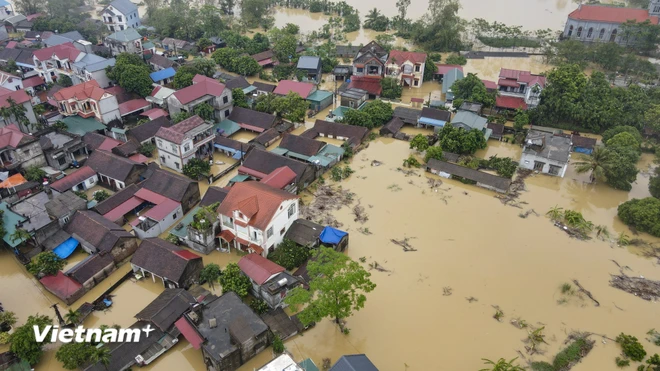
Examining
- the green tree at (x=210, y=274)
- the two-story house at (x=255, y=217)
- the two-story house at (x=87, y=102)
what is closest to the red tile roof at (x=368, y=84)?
the two-story house at (x=255, y=217)

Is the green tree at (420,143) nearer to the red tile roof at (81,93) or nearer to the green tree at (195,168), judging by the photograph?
the green tree at (195,168)

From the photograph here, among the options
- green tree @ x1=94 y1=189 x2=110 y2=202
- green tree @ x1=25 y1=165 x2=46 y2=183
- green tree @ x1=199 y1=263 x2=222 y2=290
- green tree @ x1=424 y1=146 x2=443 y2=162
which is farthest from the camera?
green tree @ x1=424 y1=146 x2=443 y2=162

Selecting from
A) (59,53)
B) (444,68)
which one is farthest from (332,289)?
(59,53)

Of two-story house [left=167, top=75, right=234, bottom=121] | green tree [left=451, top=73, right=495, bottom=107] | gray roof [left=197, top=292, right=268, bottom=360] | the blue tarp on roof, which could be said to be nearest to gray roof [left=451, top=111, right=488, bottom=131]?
green tree [left=451, top=73, right=495, bottom=107]

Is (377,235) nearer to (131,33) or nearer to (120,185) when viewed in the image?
(120,185)

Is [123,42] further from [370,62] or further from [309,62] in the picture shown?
[370,62]

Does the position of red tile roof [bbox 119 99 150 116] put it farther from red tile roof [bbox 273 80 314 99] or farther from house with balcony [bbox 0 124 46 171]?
red tile roof [bbox 273 80 314 99]

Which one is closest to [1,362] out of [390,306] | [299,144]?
[390,306]
